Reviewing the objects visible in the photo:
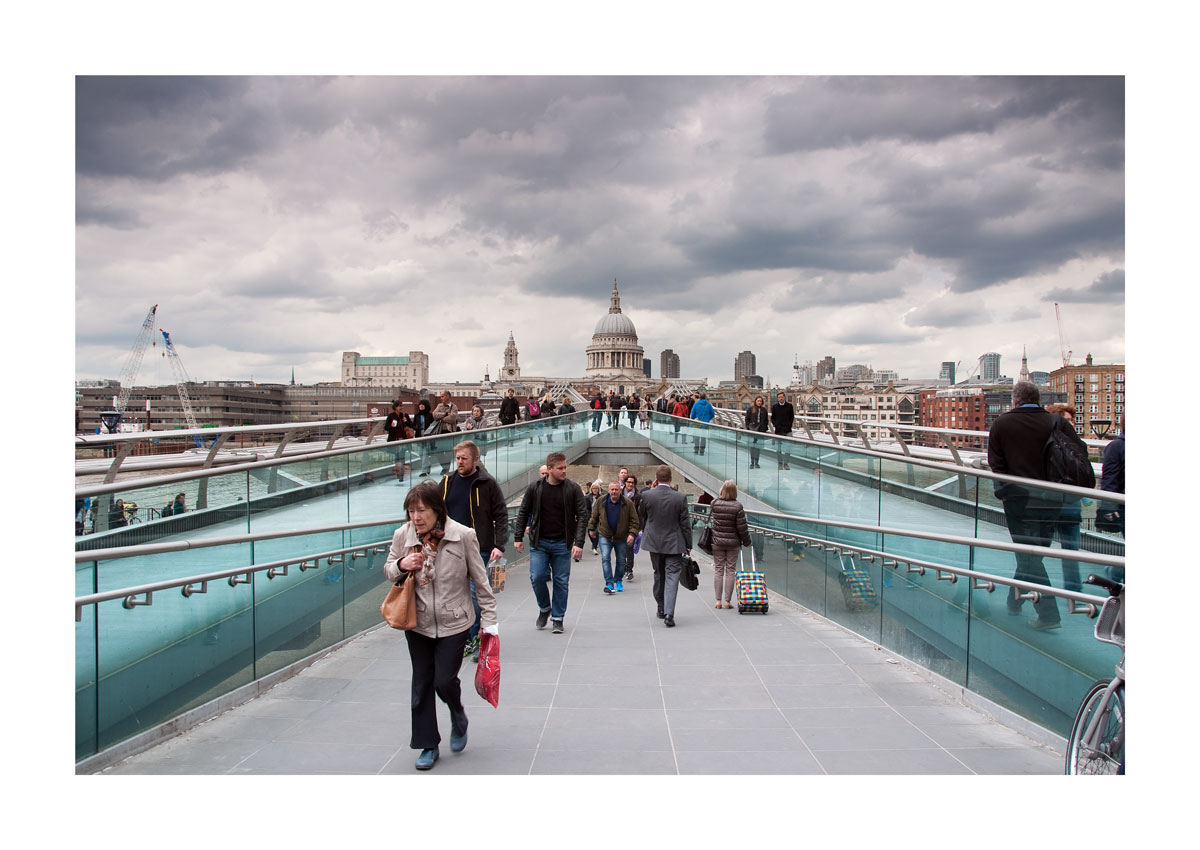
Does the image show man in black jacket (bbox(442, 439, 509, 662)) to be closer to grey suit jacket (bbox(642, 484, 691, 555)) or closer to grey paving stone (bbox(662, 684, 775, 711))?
grey paving stone (bbox(662, 684, 775, 711))

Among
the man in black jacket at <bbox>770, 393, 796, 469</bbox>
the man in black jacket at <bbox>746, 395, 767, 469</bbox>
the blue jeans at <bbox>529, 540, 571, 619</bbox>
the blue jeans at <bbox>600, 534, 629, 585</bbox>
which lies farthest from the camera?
the man in black jacket at <bbox>746, 395, 767, 469</bbox>

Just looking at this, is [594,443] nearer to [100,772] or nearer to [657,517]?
[657,517]

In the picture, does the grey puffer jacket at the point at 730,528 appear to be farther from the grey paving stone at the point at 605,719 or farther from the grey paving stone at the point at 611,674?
the grey paving stone at the point at 605,719

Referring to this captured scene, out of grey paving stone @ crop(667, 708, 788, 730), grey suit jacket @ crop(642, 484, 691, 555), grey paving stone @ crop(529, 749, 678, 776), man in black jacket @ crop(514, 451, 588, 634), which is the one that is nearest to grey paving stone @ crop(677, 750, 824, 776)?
grey paving stone @ crop(529, 749, 678, 776)

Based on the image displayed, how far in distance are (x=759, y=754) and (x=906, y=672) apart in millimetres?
2474

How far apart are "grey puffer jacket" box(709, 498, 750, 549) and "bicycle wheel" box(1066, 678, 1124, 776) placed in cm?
581

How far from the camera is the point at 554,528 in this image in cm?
852

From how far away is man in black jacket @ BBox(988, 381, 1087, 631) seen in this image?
17.5ft

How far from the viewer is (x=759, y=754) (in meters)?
4.84

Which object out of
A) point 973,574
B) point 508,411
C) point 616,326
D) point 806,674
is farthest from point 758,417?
point 616,326

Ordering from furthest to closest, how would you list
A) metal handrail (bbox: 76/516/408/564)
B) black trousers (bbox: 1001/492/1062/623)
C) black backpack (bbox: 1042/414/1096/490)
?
black backpack (bbox: 1042/414/1096/490)
black trousers (bbox: 1001/492/1062/623)
metal handrail (bbox: 76/516/408/564)

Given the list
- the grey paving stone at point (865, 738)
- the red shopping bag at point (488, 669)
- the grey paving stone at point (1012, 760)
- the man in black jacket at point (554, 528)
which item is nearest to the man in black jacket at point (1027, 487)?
the grey paving stone at point (1012, 760)

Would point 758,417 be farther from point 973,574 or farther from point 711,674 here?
point 973,574

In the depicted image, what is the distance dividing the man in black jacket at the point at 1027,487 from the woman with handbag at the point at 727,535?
11.6 ft
